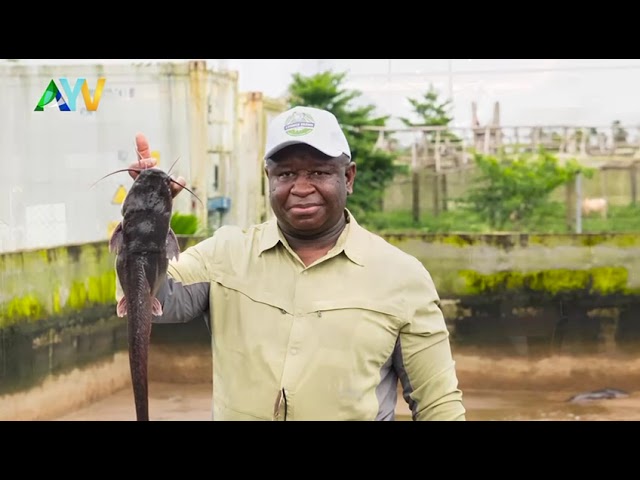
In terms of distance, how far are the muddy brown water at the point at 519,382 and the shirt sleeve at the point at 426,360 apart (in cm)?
903

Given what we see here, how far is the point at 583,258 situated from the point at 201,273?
1005 centimetres

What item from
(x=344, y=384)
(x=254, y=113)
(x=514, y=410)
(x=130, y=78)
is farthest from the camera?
(x=254, y=113)

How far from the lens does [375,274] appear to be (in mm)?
2559

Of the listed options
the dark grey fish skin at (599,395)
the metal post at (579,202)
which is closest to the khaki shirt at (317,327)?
the dark grey fish skin at (599,395)

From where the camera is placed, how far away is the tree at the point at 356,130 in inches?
569

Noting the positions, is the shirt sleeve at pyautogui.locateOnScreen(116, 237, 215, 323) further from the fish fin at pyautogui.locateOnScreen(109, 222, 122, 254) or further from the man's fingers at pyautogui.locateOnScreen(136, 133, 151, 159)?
the man's fingers at pyautogui.locateOnScreen(136, 133, 151, 159)

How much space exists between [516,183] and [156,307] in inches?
483

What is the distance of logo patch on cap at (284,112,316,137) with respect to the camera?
2475 mm

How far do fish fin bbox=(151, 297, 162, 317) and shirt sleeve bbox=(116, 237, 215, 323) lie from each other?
0.06 feet

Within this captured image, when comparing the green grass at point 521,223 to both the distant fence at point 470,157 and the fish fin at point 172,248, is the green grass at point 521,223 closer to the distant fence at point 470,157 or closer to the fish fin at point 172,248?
the distant fence at point 470,157

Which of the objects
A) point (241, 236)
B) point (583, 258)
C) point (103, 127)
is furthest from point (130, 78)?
point (241, 236)

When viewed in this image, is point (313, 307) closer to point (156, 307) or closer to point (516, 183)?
point (156, 307)

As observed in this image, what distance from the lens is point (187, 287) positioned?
2615 mm

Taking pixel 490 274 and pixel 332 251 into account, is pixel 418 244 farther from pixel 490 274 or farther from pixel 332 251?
pixel 332 251
